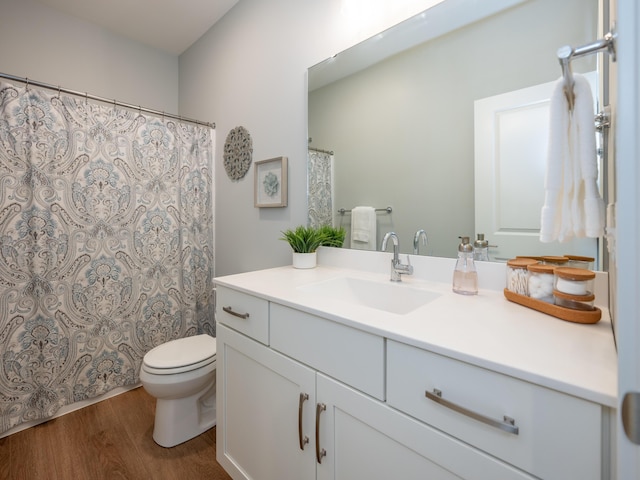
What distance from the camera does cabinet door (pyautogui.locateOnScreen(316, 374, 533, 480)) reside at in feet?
2.04

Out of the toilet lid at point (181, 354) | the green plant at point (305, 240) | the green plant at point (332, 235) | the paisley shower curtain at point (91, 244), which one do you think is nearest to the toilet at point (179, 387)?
the toilet lid at point (181, 354)

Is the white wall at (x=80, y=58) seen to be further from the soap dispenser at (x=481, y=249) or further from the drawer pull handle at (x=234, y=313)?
the soap dispenser at (x=481, y=249)

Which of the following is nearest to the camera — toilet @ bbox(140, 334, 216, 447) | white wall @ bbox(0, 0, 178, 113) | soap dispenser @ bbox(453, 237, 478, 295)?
soap dispenser @ bbox(453, 237, 478, 295)

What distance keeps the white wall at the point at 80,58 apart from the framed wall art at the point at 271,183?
1.48 m

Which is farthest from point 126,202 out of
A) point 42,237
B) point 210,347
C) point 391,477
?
point 391,477

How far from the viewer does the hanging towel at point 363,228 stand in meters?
1.44

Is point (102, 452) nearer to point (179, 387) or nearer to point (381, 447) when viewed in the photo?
point (179, 387)

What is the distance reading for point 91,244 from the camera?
1847 millimetres

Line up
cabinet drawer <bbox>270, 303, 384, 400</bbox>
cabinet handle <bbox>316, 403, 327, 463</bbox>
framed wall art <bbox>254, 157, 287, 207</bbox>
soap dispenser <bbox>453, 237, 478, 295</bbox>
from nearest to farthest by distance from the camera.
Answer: cabinet drawer <bbox>270, 303, 384, 400</bbox>
cabinet handle <bbox>316, 403, 327, 463</bbox>
soap dispenser <bbox>453, 237, 478, 295</bbox>
framed wall art <bbox>254, 157, 287, 207</bbox>

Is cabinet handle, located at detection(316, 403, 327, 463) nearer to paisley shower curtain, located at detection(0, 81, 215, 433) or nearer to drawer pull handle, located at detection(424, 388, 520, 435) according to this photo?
drawer pull handle, located at detection(424, 388, 520, 435)

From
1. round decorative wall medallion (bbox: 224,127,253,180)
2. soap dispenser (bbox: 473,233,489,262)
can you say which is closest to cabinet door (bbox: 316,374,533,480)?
soap dispenser (bbox: 473,233,489,262)

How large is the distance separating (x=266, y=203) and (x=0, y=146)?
4.54 feet

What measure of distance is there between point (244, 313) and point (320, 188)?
785mm

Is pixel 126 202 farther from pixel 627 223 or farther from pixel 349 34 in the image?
pixel 627 223
